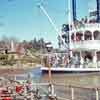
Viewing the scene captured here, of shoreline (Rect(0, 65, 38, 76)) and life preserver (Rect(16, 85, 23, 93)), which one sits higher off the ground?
life preserver (Rect(16, 85, 23, 93))

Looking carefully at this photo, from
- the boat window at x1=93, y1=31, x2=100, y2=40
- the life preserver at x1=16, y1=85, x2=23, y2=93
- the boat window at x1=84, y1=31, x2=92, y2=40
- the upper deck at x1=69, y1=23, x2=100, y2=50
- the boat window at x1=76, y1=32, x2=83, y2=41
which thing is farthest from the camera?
A: the boat window at x1=76, y1=32, x2=83, y2=41

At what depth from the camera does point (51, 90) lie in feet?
38.7

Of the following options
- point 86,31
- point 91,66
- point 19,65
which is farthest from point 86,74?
point 19,65

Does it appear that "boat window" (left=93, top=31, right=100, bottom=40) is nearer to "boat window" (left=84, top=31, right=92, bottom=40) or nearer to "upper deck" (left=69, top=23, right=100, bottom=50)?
"upper deck" (left=69, top=23, right=100, bottom=50)

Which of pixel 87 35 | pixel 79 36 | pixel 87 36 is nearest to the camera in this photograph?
pixel 87 36

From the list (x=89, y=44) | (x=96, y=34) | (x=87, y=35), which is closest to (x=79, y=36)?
(x=87, y=35)

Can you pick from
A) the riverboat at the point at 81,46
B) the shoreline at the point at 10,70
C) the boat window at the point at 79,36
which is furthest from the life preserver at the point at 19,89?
the boat window at the point at 79,36

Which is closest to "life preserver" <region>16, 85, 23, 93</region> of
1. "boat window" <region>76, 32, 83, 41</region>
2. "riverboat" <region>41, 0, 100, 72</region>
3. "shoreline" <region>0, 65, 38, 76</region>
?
"shoreline" <region>0, 65, 38, 76</region>

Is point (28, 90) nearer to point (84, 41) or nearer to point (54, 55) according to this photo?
point (84, 41)

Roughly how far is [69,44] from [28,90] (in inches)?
1275

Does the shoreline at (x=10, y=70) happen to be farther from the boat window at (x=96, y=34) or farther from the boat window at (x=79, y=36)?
the boat window at (x=96, y=34)

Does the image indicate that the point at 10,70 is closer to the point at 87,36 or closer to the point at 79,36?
the point at 79,36

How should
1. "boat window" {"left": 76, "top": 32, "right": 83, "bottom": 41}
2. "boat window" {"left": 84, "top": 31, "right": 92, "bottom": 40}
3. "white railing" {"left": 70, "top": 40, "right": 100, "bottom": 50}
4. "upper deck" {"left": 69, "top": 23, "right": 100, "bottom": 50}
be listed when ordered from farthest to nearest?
"boat window" {"left": 76, "top": 32, "right": 83, "bottom": 41} < "white railing" {"left": 70, "top": 40, "right": 100, "bottom": 50} < "boat window" {"left": 84, "top": 31, "right": 92, "bottom": 40} < "upper deck" {"left": 69, "top": 23, "right": 100, "bottom": 50}

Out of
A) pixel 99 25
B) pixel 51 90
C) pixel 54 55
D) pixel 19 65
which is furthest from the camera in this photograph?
pixel 19 65
